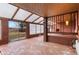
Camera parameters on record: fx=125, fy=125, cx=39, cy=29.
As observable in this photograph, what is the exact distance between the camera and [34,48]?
3531mm

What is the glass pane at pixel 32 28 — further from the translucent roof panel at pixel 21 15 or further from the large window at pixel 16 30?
the translucent roof panel at pixel 21 15

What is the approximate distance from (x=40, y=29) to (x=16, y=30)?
0.68m

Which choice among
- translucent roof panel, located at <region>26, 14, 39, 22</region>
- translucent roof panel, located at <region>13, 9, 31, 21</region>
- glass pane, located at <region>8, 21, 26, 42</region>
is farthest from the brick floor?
translucent roof panel, located at <region>13, 9, 31, 21</region>

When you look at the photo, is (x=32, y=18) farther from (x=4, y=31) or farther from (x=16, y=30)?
(x=4, y=31)

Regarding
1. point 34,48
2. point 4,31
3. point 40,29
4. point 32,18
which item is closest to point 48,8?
point 32,18

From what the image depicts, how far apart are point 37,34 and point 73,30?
101 cm

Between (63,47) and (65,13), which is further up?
(65,13)

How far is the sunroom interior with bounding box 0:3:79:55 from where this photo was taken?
3.37 metres

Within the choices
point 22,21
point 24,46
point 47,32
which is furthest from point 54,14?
point 24,46

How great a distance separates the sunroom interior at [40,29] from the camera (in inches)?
132

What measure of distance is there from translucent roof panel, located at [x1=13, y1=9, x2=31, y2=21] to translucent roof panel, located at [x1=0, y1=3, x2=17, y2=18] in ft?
0.53

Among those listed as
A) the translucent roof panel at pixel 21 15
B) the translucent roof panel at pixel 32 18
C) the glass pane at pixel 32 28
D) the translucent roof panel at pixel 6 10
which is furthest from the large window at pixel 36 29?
the translucent roof panel at pixel 6 10

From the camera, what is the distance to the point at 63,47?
136 inches
